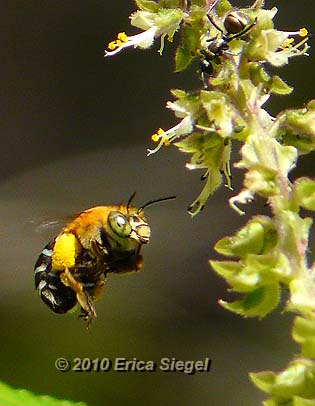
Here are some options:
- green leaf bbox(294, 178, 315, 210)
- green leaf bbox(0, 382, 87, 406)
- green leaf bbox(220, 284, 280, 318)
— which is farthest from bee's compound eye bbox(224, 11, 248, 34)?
green leaf bbox(0, 382, 87, 406)

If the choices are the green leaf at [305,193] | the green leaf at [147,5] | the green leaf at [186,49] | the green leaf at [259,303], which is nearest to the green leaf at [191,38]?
the green leaf at [186,49]

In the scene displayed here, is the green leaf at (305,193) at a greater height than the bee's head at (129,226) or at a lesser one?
greater

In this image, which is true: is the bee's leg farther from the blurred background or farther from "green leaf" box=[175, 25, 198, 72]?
the blurred background

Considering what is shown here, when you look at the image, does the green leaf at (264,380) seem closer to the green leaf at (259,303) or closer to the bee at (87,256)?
the green leaf at (259,303)

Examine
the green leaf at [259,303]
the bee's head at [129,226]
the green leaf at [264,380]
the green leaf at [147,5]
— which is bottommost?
the bee's head at [129,226]

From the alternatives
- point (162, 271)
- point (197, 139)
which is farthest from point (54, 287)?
point (162, 271)

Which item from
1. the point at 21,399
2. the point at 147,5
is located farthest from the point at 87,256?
the point at 147,5

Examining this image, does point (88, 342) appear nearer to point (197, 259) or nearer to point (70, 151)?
point (197, 259)
